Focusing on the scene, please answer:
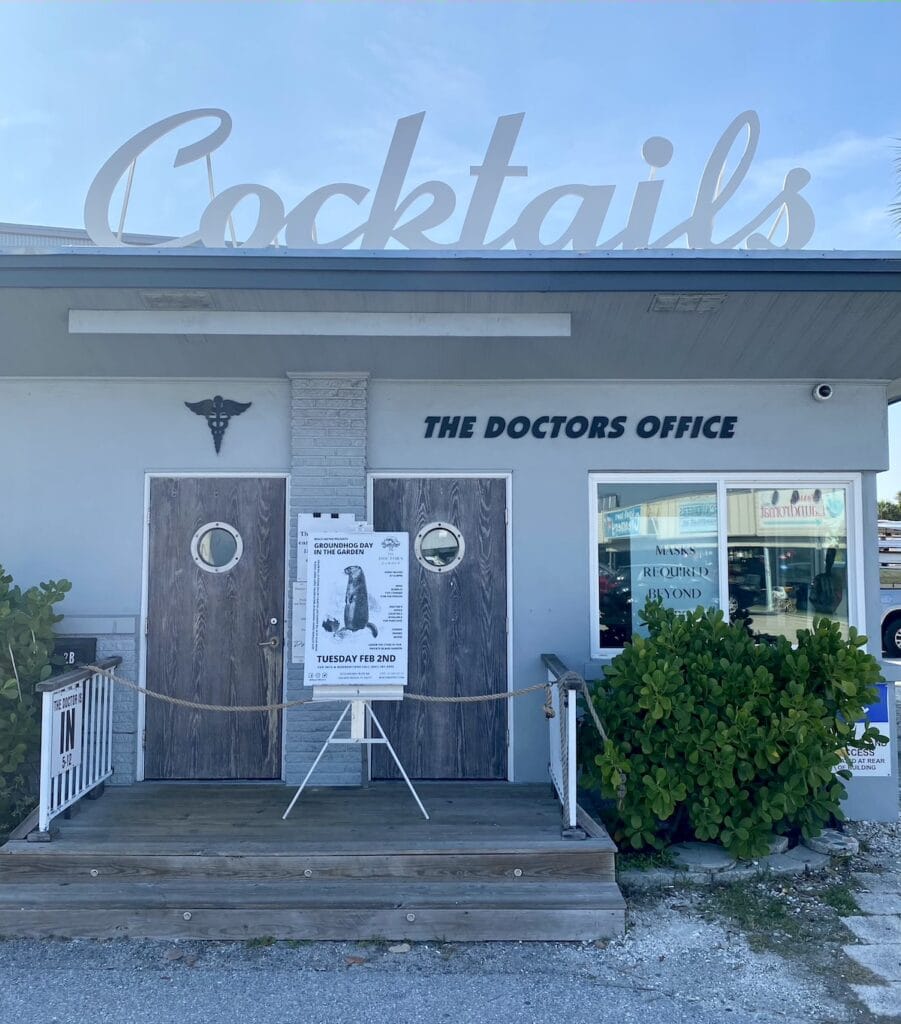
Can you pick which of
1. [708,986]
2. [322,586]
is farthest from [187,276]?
[708,986]

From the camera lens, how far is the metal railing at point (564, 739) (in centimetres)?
446

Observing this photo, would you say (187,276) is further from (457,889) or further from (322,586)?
(457,889)

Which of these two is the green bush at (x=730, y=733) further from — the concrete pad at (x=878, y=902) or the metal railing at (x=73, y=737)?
the metal railing at (x=73, y=737)

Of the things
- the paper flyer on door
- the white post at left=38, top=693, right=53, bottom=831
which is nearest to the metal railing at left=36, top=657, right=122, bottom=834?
the white post at left=38, top=693, right=53, bottom=831

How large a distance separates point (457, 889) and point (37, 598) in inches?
121

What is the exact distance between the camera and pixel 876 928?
14.1 feet

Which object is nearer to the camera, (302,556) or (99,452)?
(302,556)

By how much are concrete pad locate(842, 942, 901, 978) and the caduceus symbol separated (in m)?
4.80

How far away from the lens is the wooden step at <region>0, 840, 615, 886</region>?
14.2 feet

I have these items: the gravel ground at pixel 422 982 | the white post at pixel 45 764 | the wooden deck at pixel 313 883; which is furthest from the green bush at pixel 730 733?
the white post at pixel 45 764

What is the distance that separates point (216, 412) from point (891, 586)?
580 inches

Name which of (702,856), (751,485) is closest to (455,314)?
(751,485)

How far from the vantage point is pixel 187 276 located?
15.4ft

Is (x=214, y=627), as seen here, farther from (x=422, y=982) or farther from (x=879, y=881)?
(x=879, y=881)
